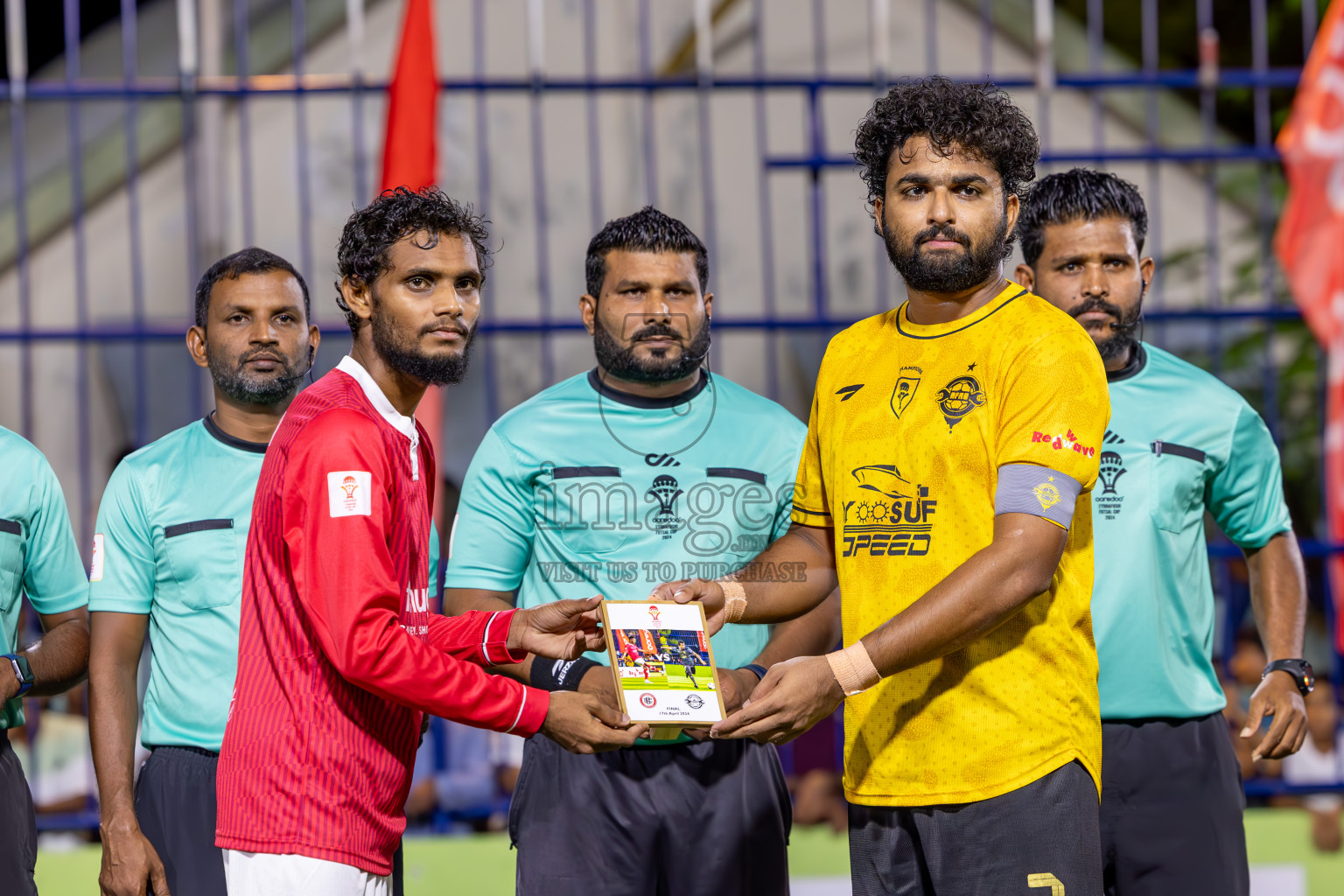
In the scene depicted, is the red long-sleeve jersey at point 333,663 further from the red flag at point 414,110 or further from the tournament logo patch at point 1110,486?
the red flag at point 414,110

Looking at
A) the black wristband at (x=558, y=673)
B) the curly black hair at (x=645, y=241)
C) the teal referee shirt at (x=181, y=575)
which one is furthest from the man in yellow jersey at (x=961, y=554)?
the teal referee shirt at (x=181, y=575)

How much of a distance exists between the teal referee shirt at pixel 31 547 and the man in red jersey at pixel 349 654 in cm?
99

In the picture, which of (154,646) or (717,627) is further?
(154,646)

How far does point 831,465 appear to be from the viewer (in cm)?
285

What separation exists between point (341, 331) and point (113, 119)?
119 inches

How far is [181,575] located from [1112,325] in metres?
2.49

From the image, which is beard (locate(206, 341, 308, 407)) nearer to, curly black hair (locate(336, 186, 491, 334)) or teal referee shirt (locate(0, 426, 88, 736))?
teal referee shirt (locate(0, 426, 88, 736))

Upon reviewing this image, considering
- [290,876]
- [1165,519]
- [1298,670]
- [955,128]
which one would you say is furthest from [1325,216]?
[290,876]

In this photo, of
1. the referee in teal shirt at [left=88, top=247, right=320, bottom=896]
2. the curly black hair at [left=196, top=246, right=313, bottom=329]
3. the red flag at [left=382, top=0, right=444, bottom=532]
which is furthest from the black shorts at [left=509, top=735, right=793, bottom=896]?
the red flag at [left=382, top=0, right=444, bottom=532]

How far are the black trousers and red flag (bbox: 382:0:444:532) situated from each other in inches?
99.9

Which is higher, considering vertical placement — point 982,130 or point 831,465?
point 982,130

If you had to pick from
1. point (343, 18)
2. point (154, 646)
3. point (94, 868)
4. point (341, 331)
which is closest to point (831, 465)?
point (154, 646)

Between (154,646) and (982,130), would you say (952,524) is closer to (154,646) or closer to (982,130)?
(982,130)

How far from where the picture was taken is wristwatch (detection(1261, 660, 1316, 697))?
11.5 ft
